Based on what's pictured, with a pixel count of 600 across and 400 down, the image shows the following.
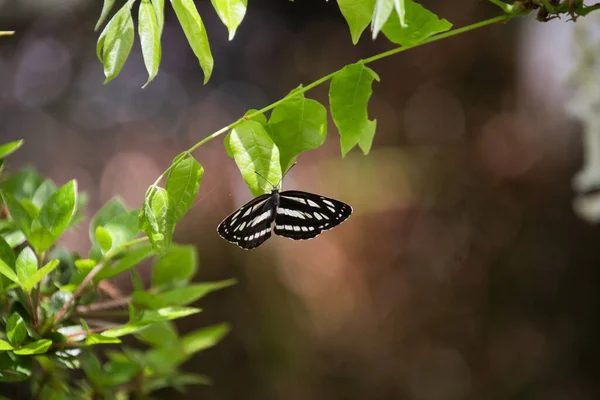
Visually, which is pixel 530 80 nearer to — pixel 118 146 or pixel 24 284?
pixel 118 146

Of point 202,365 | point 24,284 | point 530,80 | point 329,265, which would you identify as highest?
point 530,80

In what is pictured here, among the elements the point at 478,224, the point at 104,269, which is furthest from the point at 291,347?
the point at 104,269

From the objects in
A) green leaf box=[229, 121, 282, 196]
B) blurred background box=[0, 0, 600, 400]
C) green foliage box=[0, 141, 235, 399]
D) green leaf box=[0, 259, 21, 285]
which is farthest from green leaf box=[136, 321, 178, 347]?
blurred background box=[0, 0, 600, 400]

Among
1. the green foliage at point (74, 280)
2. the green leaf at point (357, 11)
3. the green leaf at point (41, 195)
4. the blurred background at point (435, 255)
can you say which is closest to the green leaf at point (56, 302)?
the green foliage at point (74, 280)

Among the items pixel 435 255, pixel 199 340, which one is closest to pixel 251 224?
pixel 199 340

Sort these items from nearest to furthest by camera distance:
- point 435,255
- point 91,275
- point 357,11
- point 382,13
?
point 382,13 → point 357,11 → point 91,275 → point 435,255

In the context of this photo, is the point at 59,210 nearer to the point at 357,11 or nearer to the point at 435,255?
the point at 357,11

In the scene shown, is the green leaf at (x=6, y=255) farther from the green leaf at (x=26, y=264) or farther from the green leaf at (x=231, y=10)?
the green leaf at (x=231, y=10)
